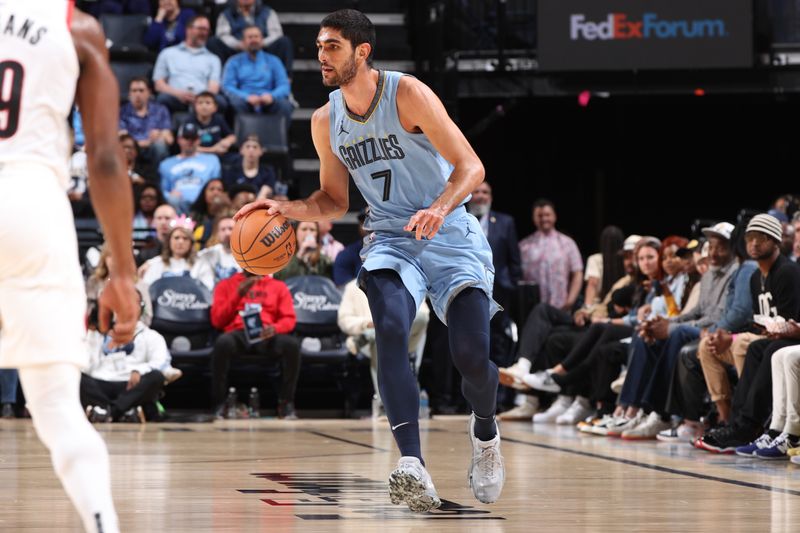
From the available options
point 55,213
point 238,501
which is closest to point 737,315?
point 238,501

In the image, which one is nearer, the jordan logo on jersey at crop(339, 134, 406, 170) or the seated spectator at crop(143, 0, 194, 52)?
the jordan logo on jersey at crop(339, 134, 406, 170)

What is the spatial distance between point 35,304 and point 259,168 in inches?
362

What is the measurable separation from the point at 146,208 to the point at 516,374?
11.5 ft

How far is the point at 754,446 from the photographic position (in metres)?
6.91

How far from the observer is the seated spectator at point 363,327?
33.1ft

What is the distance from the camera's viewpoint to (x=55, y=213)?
2.61 metres

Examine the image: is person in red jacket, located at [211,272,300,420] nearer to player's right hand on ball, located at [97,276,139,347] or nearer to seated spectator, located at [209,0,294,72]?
seated spectator, located at [209,0,294,72]

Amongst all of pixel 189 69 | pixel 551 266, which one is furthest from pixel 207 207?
pixel 551 266

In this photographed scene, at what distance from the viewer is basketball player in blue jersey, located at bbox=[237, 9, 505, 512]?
14.5 feet

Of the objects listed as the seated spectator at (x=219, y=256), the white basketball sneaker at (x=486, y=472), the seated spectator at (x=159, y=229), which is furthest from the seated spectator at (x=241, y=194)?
the white basketball sneaker at (x=486, y=472)

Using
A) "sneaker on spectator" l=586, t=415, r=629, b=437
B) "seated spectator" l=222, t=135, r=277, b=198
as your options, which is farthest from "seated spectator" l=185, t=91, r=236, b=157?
"sneaker on spectator" l=586, t=415, r=629, b=437

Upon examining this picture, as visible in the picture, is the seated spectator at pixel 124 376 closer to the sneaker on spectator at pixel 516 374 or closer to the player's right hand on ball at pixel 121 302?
the sneaker on spectator at pixel 516 374

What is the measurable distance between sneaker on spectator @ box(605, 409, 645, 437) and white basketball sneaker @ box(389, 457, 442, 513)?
4428 millimetres

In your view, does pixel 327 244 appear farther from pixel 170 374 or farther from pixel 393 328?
pixel 393 328
